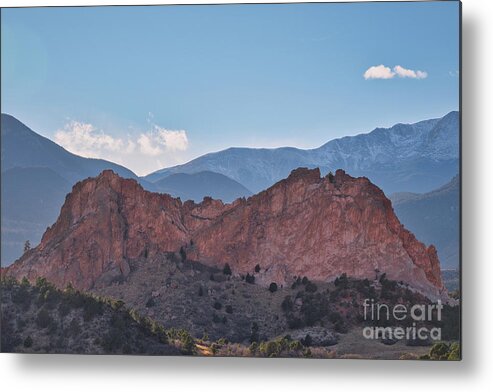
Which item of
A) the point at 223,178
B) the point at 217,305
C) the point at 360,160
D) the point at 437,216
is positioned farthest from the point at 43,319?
the point at 437,216

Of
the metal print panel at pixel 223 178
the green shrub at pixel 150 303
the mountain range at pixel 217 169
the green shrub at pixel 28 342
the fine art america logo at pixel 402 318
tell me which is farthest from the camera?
the green shrub at pixel 150 303

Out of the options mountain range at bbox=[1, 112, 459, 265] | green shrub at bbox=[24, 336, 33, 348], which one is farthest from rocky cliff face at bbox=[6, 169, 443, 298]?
green shrub at bbox=[24, 336, 33, 348]

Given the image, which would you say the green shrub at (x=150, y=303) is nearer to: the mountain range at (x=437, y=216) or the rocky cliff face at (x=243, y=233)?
the rocky cliff face at (x=243, y=233)

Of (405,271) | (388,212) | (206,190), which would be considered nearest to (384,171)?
(388,212)

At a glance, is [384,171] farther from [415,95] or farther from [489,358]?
[489,358]

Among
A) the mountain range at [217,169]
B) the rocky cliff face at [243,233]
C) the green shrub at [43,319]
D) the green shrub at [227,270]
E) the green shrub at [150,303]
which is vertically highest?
the mountain range at [217,169]

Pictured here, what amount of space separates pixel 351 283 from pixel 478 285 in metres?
1.34

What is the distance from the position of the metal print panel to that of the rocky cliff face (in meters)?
0.02

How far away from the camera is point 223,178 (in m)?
10.5

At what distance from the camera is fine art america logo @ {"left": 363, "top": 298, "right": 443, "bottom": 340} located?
9930 mm

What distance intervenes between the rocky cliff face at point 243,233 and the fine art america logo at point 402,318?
357 millimetres

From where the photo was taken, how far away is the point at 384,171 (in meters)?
10.5

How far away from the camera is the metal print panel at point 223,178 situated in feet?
33.3

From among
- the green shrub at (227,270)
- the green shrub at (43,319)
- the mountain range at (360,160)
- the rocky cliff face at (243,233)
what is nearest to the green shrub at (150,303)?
the rocky cliff face at (243,233)
